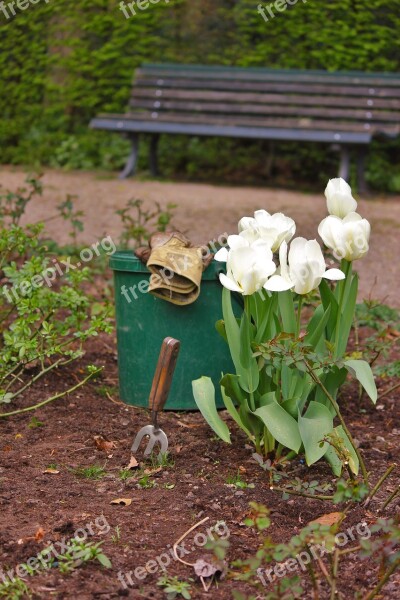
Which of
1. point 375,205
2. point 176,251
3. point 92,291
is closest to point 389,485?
point 176,251

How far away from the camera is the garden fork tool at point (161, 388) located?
3.34m

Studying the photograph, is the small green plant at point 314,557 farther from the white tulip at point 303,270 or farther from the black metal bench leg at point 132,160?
the black metal bench leg at point 132,160

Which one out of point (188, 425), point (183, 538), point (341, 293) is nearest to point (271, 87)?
point (188, 425)

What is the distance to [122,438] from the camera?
3779mm

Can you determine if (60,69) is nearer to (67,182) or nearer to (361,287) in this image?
(67,182)

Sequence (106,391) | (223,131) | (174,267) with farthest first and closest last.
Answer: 1. (223,131)
2. (106,391)
3. (174,267)

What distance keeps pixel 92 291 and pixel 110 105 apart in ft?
15.8

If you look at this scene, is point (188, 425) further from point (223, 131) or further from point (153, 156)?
point (153, 156)

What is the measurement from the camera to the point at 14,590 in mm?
2504

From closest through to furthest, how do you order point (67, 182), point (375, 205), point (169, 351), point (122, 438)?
point (169, 351)
point (122, 438)
point (375, 205)
point (67, 182)

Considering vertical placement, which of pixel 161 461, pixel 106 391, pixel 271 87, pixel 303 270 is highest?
pixel 303 270

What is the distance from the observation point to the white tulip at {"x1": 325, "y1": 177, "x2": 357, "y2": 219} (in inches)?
129

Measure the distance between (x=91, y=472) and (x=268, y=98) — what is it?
6.23 m

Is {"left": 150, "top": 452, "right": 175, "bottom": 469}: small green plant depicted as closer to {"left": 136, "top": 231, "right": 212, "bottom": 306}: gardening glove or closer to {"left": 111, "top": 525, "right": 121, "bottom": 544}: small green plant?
{"left": 111, "top": 525, "right": 121, "bottom": 544}: small green plant
